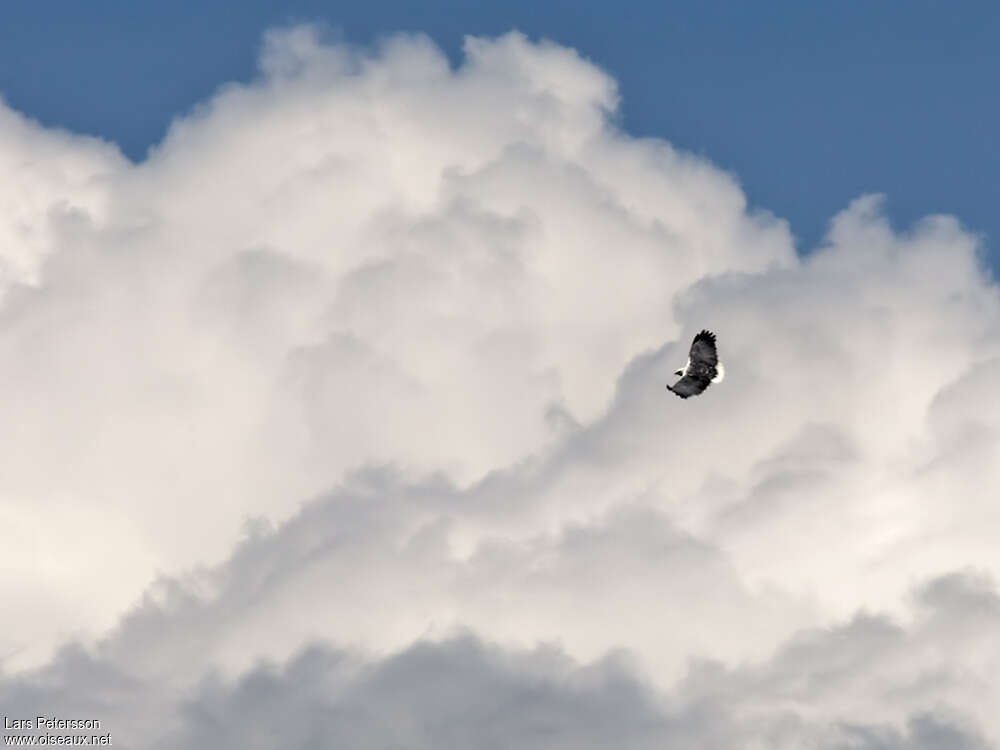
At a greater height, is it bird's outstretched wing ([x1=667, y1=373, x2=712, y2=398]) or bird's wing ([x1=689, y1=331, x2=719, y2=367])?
bird's wing ([x1=689, y1=331, x2=719, y2=367])

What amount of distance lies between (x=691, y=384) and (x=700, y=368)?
6.82ft

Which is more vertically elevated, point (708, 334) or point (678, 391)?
point (708, 334)

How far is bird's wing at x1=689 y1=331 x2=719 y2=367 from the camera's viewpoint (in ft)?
264

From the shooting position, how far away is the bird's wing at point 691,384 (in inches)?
3132

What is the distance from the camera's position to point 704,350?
81.3 m

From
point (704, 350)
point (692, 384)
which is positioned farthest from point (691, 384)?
point (704, 350)

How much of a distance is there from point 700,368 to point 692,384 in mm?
2027

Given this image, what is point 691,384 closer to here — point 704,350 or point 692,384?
point 692,384

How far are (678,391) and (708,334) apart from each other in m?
7.69

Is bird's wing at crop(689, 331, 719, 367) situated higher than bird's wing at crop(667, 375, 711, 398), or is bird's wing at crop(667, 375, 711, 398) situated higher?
bird's wing at crop(689, 331, 719, 367)

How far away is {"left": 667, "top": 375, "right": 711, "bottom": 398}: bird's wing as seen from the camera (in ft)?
261

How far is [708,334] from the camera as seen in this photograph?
80.2 meters

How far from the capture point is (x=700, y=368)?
81.2 metres

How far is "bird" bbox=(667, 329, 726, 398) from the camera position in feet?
264
